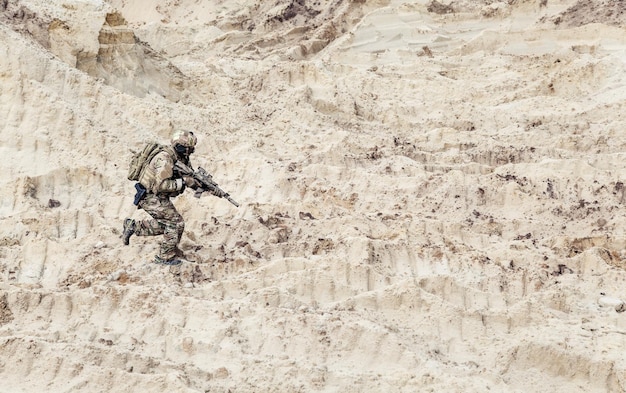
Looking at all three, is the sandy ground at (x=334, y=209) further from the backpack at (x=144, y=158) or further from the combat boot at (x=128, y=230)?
the backpack at (x=144, y=158)

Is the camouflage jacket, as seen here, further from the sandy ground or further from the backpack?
the sandy ground

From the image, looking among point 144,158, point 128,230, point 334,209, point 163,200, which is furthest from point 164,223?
point 334,209

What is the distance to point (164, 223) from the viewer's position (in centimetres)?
624

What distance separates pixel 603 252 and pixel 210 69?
246 inches

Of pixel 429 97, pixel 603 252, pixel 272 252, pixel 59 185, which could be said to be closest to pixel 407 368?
pixel 272 252

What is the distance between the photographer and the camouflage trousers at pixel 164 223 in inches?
242

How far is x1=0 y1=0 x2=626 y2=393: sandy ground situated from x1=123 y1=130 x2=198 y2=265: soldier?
0.17 meters

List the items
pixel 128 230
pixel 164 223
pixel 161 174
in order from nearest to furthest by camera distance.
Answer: pixel 161 174
pixel 164 223
pixel 128 230

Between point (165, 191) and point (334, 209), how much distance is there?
1718 mm

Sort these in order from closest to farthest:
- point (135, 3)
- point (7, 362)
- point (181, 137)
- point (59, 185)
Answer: point (7, 362), point (181, 137), point (59, 185), point (135, 3)

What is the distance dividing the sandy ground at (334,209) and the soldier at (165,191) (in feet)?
0.55

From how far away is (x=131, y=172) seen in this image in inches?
245

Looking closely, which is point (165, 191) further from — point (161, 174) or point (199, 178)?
point (199, 178)

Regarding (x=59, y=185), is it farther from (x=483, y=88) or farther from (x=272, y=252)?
(x=483, y=88)
